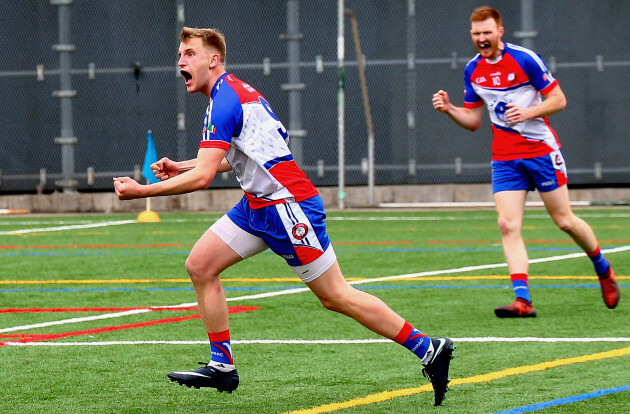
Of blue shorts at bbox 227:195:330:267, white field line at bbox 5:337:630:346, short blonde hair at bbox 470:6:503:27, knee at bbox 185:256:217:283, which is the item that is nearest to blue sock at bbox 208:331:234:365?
knee at bbox 185:256:217:283

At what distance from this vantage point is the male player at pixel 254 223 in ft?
18.2

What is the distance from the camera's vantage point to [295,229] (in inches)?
219

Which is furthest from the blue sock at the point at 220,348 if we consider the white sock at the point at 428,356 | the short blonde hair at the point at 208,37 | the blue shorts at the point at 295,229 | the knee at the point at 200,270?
the short blonde hair at the point at 208,37

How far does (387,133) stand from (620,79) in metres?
4.14

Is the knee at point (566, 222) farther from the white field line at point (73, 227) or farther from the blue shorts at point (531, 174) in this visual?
the white field line at point (73, 227)

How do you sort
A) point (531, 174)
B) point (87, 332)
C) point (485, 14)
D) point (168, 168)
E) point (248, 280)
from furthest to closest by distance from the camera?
1. point (248, 280)
2. point (531, 174)
3. point (485, 14)
4. point (87, 332)
5. point (168, 168)

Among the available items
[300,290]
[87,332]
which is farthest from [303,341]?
[300,290]

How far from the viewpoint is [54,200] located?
71.1ft

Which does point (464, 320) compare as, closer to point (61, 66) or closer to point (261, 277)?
point (261, 277)

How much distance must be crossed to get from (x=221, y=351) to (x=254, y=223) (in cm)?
65

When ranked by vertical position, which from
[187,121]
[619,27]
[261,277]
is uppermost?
[619,27]

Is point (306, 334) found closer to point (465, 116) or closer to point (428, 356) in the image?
point (428, 356)

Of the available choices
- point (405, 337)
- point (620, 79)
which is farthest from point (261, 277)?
point (620, 79)

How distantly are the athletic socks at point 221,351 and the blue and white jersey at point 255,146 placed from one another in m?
0.68
